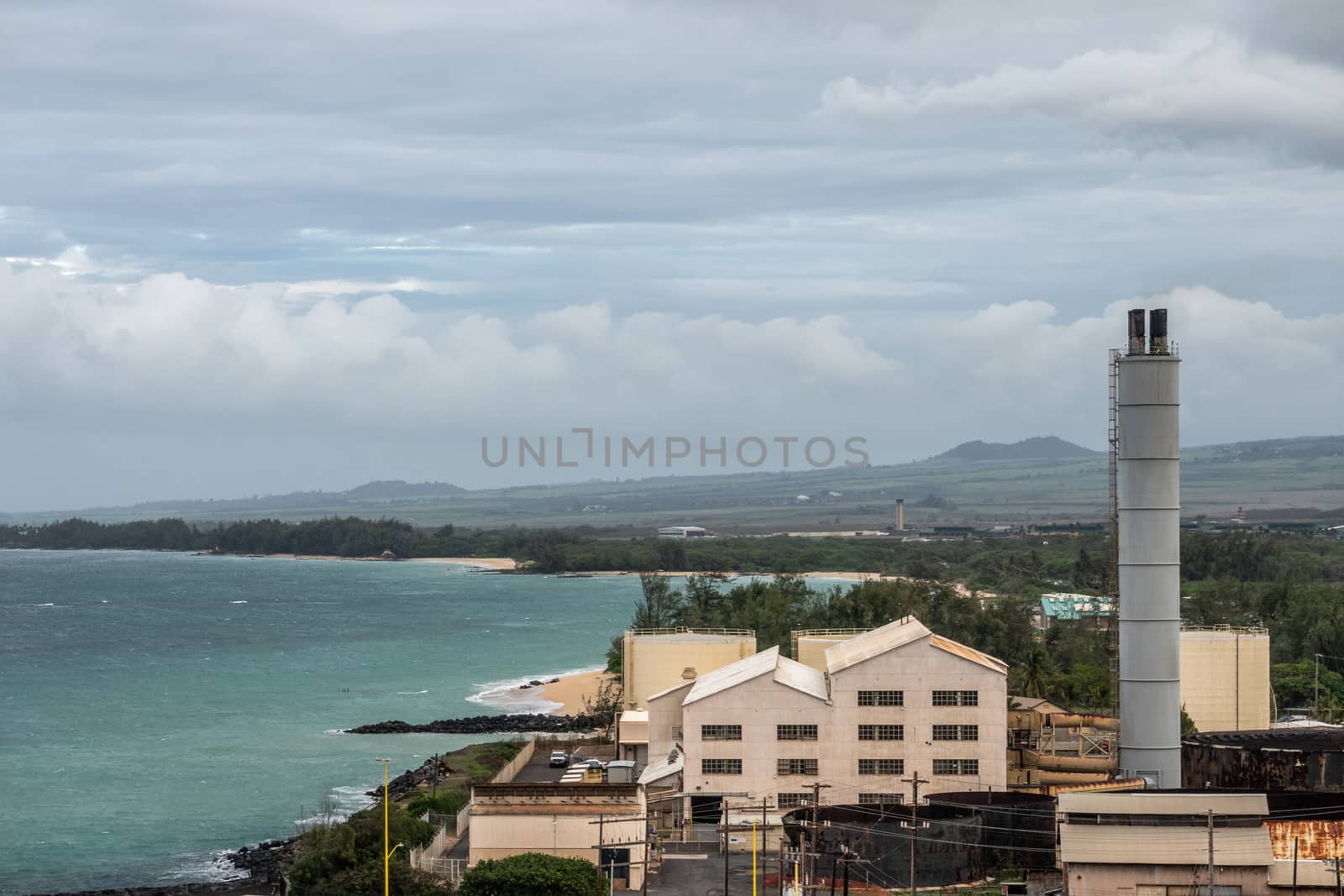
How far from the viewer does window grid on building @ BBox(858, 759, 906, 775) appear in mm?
44594

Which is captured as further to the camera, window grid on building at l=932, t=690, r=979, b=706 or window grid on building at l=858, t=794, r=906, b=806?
window grid on building at l=932, t=690, r=979, b=706

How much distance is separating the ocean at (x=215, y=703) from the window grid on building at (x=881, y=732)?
19.9 m

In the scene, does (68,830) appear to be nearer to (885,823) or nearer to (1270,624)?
(885,823)

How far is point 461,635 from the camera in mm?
131000

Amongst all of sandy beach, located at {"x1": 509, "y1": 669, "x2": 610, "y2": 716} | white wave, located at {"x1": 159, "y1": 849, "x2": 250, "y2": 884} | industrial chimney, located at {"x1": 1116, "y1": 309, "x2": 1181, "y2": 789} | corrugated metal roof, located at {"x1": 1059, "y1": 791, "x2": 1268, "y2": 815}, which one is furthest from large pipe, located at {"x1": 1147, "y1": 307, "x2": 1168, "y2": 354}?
sandy beach, located at {"x1": 509, "y1": 669, "x2": 610, "y2": 716}

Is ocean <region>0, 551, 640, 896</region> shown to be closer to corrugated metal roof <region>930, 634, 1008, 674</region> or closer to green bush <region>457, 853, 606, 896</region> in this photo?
green bush <region>457, 853, 606, 896</region>

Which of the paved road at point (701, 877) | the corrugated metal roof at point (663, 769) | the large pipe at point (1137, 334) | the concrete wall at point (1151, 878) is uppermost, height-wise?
the large pipe at point (1137, 334)

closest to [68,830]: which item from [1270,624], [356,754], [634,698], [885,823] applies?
[356,754]

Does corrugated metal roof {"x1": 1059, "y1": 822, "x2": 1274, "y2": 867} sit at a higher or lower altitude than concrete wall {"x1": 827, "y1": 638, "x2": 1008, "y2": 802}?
lower

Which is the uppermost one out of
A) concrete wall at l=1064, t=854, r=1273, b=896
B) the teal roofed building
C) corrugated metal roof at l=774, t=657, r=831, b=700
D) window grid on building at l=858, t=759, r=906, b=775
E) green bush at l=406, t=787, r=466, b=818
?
corrugated metal roof at l=774, t=657, r=831, b=700

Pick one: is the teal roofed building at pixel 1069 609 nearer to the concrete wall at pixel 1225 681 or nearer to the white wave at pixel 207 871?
the concrete wall at pixel 1225 681

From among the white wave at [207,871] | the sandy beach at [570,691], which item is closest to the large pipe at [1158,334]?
the white wave at [207,871]

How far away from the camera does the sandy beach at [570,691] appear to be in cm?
8631

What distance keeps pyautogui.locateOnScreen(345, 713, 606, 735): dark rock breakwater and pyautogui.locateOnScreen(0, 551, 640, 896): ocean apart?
1.44 meters
